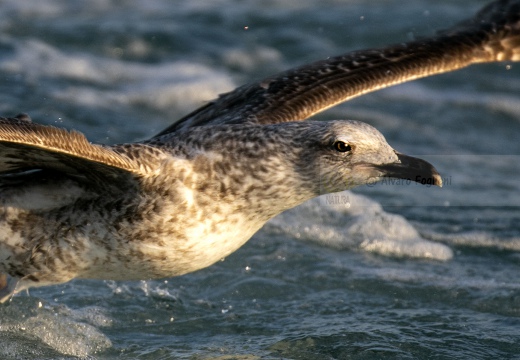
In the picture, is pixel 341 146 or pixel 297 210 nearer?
pixel 341 146

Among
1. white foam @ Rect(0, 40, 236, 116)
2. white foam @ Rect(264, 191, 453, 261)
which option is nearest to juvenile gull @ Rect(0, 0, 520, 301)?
white foam @ Rect(264, 191, 453, 261)

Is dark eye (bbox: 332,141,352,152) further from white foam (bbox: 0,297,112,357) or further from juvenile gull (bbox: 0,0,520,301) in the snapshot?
white foam (bbox: 0,297,112,357)

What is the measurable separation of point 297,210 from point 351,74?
1790 mm

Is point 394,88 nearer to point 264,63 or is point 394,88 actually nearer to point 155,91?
point 264,63

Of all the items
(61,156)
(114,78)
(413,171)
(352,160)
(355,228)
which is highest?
(114,78)

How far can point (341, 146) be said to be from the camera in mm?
5469

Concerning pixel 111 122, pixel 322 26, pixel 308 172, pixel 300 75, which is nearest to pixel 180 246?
pixel 308 172

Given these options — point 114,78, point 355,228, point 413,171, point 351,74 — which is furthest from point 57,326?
point 114,78

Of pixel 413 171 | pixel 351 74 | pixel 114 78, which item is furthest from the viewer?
pixel 114 78

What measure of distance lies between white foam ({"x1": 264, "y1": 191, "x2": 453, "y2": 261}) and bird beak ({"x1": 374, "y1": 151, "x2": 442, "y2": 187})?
256cm

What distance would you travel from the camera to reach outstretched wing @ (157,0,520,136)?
6.86 m

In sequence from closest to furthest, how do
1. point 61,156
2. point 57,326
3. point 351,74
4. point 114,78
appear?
point 61,156
point 57,326
point 351,74
point 114,78

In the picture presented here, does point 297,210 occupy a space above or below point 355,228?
above

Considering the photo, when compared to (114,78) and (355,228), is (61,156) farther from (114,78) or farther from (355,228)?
(114,78)
